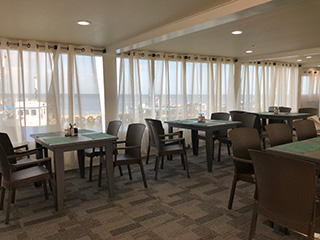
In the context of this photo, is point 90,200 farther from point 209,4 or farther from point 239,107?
point 239,107

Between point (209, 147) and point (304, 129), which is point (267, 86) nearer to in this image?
point (209, 147)

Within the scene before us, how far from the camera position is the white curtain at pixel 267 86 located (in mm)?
6887

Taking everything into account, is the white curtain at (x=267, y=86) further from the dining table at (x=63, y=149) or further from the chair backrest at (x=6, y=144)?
the chair backrest at (x=6, y=144)

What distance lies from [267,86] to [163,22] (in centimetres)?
518

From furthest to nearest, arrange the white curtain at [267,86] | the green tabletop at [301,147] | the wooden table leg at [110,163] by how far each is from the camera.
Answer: the white curtain at [267,86] → the wooden table leg at [110,163] → the green tabletop at [301,147]

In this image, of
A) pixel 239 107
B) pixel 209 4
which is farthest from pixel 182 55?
pixel 209 4

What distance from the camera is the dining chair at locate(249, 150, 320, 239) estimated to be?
61.4 inches

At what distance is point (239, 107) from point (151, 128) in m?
3.52

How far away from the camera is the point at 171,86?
5.66 metres

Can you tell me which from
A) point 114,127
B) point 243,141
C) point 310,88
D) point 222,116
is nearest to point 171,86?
point 222,116

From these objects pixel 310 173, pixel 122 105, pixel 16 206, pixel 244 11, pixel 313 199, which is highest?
pixel 244 11

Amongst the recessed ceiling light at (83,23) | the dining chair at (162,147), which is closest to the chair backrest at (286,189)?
the dining chair at (162,147)

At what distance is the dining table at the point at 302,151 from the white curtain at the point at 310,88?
7.07 metres

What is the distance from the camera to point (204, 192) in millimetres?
3373
